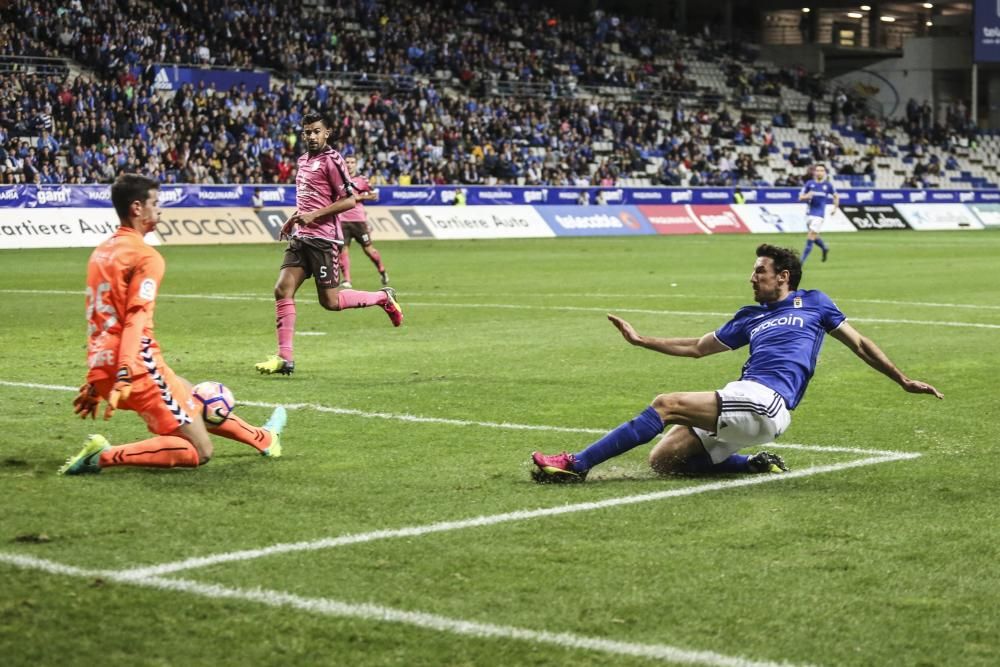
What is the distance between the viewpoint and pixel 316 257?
12.9 meters

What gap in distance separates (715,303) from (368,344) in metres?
6.84

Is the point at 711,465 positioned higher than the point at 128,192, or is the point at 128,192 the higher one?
the point at 128,192

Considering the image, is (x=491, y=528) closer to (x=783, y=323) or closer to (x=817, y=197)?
(x=783, y=323)

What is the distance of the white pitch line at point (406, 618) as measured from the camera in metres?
4.61

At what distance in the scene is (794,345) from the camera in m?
7.88

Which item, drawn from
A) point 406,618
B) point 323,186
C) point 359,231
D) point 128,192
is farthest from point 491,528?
point 359,231

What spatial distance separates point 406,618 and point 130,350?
2.89m

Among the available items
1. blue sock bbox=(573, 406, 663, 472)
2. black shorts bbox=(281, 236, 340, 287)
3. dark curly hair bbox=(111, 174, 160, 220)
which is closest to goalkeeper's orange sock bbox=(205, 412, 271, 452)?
dark curly hair bbox=(111, 174, 160, 220)

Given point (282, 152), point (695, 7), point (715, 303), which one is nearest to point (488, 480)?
point (715, 303)

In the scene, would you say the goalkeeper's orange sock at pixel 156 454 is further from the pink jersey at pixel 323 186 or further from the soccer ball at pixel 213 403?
the pink jersey at pixel 323 186

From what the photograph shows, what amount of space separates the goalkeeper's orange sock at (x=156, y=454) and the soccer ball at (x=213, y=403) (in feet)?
0.79

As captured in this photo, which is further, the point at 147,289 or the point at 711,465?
the point at 711,465

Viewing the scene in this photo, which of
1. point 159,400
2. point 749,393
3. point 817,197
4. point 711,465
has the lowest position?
point 817,197

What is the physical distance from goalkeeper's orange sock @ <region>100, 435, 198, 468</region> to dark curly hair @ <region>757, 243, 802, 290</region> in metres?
3.31
